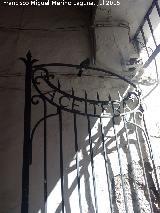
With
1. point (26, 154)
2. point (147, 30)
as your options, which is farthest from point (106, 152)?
point (147, 30)

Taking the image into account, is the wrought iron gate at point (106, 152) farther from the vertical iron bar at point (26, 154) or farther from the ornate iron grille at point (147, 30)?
the ornate iron grille at point (147, 30)

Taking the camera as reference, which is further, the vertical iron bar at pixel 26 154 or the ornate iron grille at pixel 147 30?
the ornate iron grille at pixel 147 30

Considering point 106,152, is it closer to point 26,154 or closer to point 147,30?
point 26,154

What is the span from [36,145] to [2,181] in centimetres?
41

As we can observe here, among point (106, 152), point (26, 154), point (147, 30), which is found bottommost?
point (26, 154)

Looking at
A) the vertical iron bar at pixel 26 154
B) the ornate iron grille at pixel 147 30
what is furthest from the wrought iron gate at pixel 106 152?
the ornate iron grille at pixel 147 30

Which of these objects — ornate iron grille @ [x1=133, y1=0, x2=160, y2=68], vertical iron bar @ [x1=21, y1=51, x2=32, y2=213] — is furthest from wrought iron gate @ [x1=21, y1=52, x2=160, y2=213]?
ornate iron grille @ [x1=133, y1=0, x2=160, y2=68]

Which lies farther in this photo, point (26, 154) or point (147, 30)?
point (147, 30)

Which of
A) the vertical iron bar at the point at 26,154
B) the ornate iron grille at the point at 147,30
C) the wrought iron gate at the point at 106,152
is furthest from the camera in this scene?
the ornate iron grille at the point at 147,30

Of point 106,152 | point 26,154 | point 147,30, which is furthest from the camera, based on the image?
point 147,30

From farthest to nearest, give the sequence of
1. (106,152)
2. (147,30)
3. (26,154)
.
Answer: (147,30), (106,152), (26,154)

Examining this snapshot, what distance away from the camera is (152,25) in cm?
348

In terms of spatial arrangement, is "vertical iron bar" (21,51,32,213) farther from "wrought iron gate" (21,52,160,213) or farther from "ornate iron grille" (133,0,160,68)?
"ornate iron grille" (133,0,160,68)

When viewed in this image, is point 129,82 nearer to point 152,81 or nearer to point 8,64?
point 152,81
